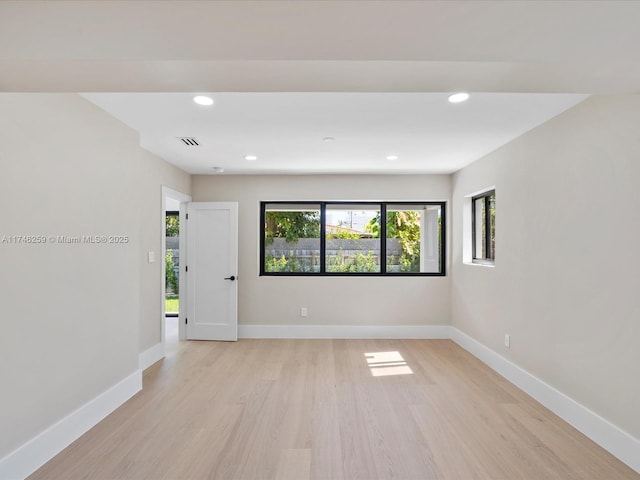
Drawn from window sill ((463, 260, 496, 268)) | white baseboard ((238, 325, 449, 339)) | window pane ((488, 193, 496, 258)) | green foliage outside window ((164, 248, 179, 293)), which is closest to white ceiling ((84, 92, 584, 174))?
window pane ((488, 193, 496, 258))

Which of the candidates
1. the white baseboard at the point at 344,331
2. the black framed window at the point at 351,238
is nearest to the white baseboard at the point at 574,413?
the white baseboard at the point at 344,331

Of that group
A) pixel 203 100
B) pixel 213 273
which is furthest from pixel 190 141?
pixel 213 273

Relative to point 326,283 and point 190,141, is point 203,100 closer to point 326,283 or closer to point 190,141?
point 190,141

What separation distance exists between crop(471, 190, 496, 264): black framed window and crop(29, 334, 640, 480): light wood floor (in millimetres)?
1360

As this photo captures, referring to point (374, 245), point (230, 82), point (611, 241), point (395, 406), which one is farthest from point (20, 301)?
point (374, 245)

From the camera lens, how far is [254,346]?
15.1 ft

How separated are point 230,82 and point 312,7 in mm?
513

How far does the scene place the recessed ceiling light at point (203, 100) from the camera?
2357 mm

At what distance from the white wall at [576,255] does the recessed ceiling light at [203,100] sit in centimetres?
269

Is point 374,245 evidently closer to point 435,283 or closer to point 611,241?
point 435,283

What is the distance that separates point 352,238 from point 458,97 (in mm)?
3051

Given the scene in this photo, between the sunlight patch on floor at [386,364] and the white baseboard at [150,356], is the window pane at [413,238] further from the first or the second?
the white baseboard at [150,356]

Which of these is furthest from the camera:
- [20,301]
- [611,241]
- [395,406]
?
[395,406]

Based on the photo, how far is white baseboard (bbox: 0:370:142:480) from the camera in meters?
1.92
